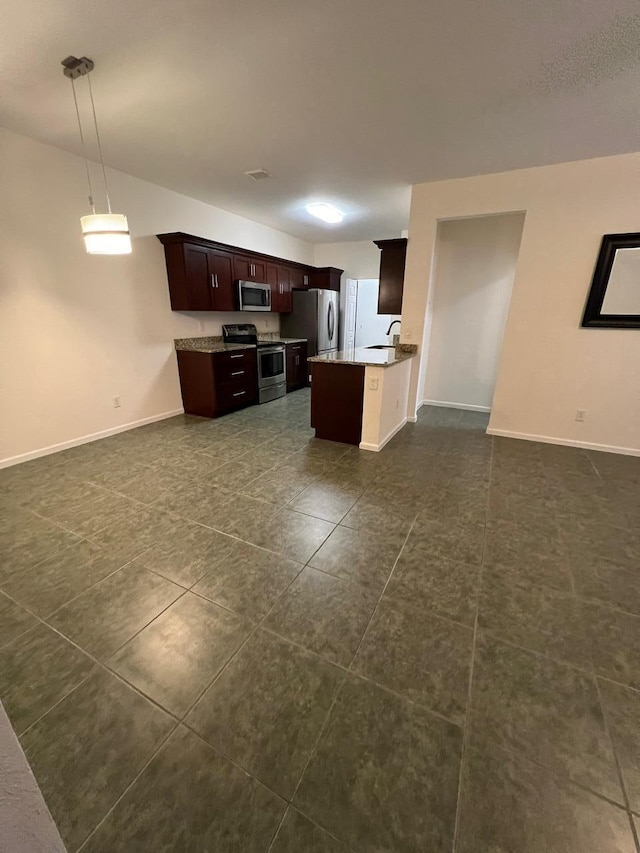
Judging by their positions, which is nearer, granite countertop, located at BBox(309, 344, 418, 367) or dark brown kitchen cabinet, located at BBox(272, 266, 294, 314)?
granite countertop, located at BBox(309, 344, 418, 367)

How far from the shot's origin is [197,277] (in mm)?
4172

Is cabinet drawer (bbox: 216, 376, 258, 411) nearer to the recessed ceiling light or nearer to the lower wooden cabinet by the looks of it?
the lower wooden cabinet

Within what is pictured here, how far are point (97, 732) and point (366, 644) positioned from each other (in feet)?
3.29

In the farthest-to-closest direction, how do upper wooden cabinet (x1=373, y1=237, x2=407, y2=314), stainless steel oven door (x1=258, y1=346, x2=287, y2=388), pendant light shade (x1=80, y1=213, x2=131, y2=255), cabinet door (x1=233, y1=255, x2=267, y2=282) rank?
stainless steel oven door (x1=258, y1=346, x2=287, y2=388) → cabinet door (x1=233, y1=255, x2=267, y2=282) → upper wooden cabinet (x1=373, y1=237, x2=407, y2=314) → pendant light shade (x1=80, y1=213, x2=131, y2=255)

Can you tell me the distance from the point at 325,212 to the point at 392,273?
4.62 feet

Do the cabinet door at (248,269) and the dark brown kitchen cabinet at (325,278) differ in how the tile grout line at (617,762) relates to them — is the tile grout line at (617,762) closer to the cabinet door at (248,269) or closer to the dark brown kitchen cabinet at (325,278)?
the cabinet door at (248,269)

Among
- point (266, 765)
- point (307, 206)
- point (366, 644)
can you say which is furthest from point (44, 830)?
point (307, 206)

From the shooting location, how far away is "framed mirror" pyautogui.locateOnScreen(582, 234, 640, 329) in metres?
3.12

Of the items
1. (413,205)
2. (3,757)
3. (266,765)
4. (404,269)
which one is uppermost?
(413,205)

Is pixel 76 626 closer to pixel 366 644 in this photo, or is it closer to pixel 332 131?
pixel 366 644

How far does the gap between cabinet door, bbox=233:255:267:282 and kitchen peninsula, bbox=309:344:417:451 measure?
2.16 m

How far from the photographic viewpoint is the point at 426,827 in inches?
36.8

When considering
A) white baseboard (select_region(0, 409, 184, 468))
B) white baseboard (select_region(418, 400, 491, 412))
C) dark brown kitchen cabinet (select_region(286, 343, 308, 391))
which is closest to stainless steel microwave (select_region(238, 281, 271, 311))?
dark brown kitchen cabinet (select_region(286, 343, 308, 391))

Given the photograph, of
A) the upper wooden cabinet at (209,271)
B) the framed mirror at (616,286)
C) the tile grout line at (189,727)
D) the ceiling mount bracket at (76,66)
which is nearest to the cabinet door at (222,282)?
the upper wooden cabinet at (209,271)
